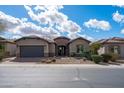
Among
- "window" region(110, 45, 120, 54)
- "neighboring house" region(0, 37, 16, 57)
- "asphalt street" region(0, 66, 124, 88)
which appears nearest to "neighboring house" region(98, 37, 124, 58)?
"window" region(110, 45, 120, 54)

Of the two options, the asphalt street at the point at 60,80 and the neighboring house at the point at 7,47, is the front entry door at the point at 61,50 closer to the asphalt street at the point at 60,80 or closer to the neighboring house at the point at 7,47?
the neighboring house at the point at 7,47

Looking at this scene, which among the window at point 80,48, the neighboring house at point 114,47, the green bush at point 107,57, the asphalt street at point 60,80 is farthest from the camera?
the window at point 80,48

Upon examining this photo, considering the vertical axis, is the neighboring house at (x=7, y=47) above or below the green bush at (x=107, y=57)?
above

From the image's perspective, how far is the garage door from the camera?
37438mm

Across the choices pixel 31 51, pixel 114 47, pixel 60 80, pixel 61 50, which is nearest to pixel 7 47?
pixel 31 51

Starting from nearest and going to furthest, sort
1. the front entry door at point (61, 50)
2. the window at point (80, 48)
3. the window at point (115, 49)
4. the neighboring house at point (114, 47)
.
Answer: the neighboring house at point (114, 47), the window at point (115, 49), the window at point (80, 48), the front entry door at point (61, 50)

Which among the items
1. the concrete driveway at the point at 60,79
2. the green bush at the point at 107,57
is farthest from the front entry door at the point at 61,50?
the concrete driveway at the point at 60,79

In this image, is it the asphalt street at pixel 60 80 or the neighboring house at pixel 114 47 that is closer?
the asphalt street at pixel 60 80

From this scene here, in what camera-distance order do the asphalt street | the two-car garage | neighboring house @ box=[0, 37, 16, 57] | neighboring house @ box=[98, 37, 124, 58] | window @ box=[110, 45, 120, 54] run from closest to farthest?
the asphalt street < neighboring house @ box=[98, 37, 124, 58] < window @ box=[110, 45, 120, 54] < the two-car garage < neighboring house @ box=[0, 37, 16, 57]

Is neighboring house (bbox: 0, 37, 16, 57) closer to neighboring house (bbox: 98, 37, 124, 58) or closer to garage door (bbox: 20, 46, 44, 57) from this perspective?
garage door (bbox: 20, 46, 44, 57)

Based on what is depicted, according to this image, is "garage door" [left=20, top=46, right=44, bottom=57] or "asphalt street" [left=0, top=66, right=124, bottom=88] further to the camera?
"garage door" [left=20, top=46, right=44, bottom=57]

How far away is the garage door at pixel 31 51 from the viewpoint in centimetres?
3744
